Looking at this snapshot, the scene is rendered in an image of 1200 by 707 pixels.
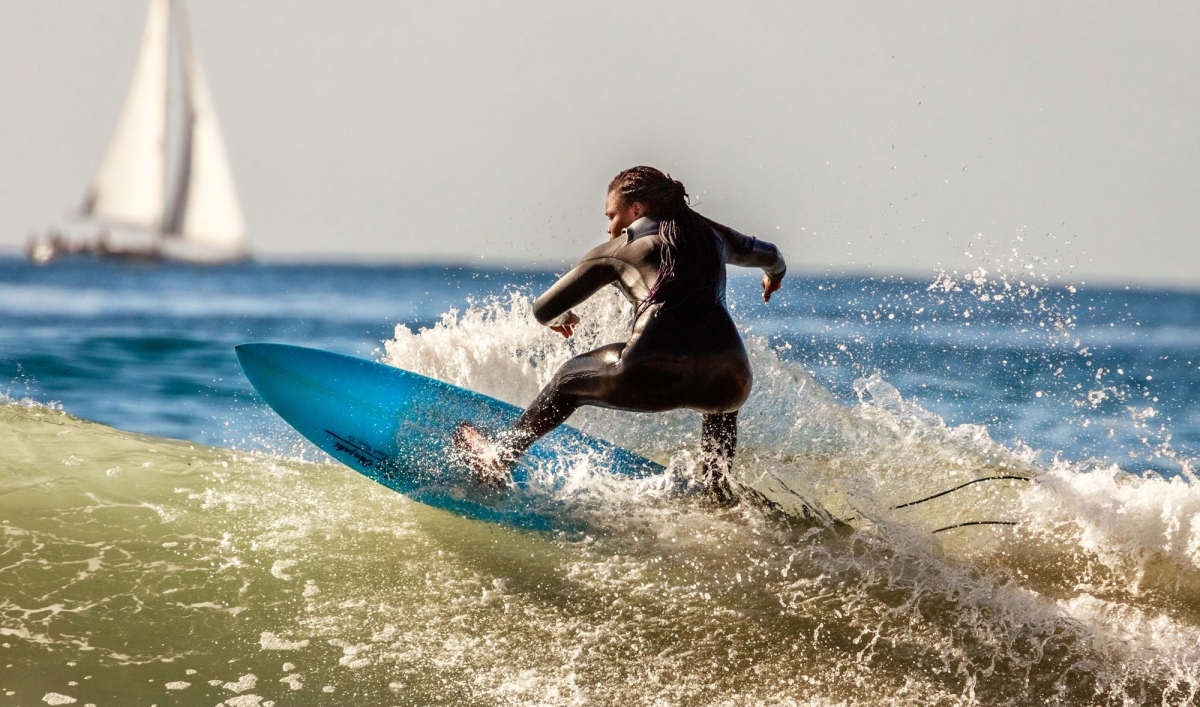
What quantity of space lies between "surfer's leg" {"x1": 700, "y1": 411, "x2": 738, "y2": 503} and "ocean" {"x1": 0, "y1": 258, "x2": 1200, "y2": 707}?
0.44ft

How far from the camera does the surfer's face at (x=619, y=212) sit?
12.6 feet

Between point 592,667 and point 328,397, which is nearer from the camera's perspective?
point 592,667

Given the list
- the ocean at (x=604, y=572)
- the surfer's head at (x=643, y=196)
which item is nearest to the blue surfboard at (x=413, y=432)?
the ocean at (x=604, y=572)

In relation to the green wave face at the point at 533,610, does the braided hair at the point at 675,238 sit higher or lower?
higher

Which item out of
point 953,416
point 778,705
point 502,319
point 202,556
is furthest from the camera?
point 953,416

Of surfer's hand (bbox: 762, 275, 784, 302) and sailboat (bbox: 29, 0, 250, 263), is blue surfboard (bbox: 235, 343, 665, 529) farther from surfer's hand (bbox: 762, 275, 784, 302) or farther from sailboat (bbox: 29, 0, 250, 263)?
sailboat (bbox: 29, 0, 250, 263)

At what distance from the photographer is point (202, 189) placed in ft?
93.8

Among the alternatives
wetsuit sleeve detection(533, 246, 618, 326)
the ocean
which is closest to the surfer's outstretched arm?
wetsuit sleeve detection(533, 246, 618, 326)

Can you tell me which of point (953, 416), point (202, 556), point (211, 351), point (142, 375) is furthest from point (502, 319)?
point (211, 351)

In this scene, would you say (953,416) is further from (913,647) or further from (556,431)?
(913,647)

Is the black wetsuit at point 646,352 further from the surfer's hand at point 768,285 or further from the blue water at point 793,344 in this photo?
the blue water at point 793,344

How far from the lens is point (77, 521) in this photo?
12.9ft

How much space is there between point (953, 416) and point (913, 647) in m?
6.93

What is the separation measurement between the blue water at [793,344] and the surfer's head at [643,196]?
2.08m
